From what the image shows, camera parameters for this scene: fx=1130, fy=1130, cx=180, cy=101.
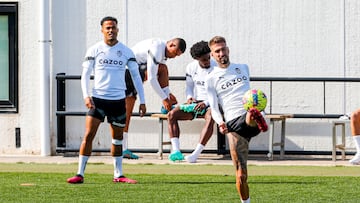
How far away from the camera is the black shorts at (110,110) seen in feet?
46.3

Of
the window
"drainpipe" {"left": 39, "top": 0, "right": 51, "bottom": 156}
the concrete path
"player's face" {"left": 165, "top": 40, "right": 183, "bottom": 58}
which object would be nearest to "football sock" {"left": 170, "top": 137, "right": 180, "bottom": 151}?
the concrete path

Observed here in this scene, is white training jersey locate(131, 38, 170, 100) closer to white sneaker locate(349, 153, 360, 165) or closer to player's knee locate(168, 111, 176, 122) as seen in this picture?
player's knee locate(168, 111, 176, 122)

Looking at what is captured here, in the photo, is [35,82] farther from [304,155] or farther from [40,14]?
[304,155]

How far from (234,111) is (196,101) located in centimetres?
634

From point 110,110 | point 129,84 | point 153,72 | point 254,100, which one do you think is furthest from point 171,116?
point 254,100

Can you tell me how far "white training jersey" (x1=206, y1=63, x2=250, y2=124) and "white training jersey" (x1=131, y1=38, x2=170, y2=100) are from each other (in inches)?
204

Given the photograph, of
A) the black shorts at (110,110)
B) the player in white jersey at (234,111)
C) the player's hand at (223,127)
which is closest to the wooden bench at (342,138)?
the black shorts at (110,110)

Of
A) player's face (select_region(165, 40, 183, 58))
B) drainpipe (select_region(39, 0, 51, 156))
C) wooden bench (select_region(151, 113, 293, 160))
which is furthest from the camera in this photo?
drainpipe (select_region(39, 0, 51, 156))

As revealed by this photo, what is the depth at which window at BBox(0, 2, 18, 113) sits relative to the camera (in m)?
19.2

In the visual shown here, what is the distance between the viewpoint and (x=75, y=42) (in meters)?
19.2

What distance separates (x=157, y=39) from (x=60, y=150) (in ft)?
9.64

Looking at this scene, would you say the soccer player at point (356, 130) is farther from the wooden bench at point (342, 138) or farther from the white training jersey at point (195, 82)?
the white training jersey at point (195, 82)

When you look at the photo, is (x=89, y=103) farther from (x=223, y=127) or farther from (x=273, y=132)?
(x=273, y=132)

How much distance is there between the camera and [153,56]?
17172 mm
